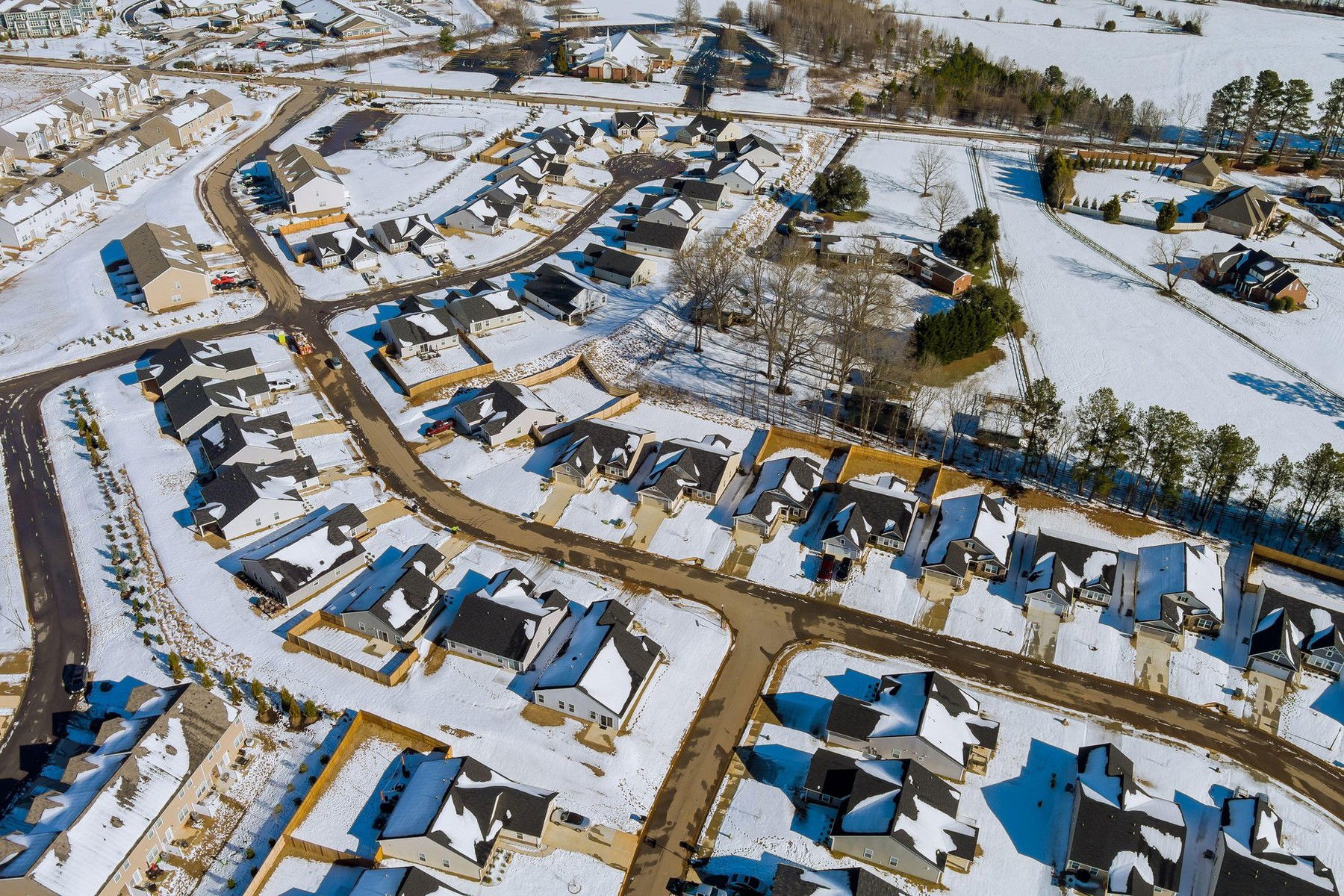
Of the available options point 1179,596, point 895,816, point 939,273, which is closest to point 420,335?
point 939,273

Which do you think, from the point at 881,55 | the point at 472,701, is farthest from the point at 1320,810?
the point at 881,55

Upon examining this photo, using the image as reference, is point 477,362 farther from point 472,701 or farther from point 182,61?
point 182,61

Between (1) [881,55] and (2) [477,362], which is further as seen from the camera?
(1) [881,55]

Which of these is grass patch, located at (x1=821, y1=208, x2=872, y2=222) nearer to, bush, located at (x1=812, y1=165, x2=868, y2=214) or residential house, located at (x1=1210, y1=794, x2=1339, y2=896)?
bush, located at (x1=812, y1=165, x2=868, y2=214)

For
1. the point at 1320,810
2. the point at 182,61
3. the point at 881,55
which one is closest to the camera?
the point at 1320,810

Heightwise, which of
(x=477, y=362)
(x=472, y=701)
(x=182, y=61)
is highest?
(x=182, y=61)

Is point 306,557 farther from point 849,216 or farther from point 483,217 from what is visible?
point 849,216

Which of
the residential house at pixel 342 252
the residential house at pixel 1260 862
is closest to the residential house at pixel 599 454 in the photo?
the residential house at pixel 342 252
